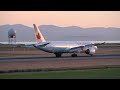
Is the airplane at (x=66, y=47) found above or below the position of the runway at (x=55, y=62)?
above

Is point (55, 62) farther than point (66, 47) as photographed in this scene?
No

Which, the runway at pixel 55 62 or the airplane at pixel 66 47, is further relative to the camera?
the airplane at pixel 66 47

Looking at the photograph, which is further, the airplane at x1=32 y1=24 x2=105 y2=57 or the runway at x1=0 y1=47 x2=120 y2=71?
the airplane at x1=32 y1=24 x2=105 y2=57

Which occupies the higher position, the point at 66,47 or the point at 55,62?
the point at 66,47

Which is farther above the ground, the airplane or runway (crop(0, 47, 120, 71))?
the airplane
